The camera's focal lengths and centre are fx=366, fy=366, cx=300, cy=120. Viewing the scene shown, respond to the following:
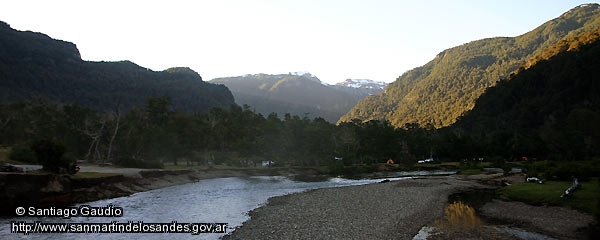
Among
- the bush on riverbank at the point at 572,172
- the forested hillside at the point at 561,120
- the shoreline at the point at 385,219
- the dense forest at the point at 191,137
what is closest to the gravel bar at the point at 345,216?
the shoreline at the point at 385,219

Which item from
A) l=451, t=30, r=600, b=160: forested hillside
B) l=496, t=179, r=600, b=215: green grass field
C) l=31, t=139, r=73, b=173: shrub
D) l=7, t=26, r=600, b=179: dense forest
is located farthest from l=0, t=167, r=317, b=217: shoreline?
l=451, t=30, r=600, b=160: forested hillside

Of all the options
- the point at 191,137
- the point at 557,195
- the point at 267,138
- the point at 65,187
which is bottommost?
the point at 557,195

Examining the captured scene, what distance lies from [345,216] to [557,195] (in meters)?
25.3

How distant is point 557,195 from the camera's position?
40094mm

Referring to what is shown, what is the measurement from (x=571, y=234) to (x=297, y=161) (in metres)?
104

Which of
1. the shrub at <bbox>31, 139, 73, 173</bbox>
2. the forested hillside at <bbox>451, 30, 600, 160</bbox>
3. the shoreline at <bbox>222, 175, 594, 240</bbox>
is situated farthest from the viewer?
the forested hillside at <bbox>451, 30, 600, 160</bbox>

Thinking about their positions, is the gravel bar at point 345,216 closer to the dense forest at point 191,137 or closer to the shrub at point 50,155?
the shrub at point 50,155

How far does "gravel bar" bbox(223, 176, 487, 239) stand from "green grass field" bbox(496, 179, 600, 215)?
8650mm

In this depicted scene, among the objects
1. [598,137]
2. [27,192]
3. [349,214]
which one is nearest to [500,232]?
[349,214]

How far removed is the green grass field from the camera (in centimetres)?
3503

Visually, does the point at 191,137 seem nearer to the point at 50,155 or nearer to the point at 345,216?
the point at 50,155

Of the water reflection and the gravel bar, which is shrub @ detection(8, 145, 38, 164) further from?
the water reflection

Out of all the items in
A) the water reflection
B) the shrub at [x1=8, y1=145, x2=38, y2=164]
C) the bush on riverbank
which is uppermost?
the shrub at [x1=8, y1=145, x2=38, y2=164]

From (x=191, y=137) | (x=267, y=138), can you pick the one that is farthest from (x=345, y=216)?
(x=267, y=138)
